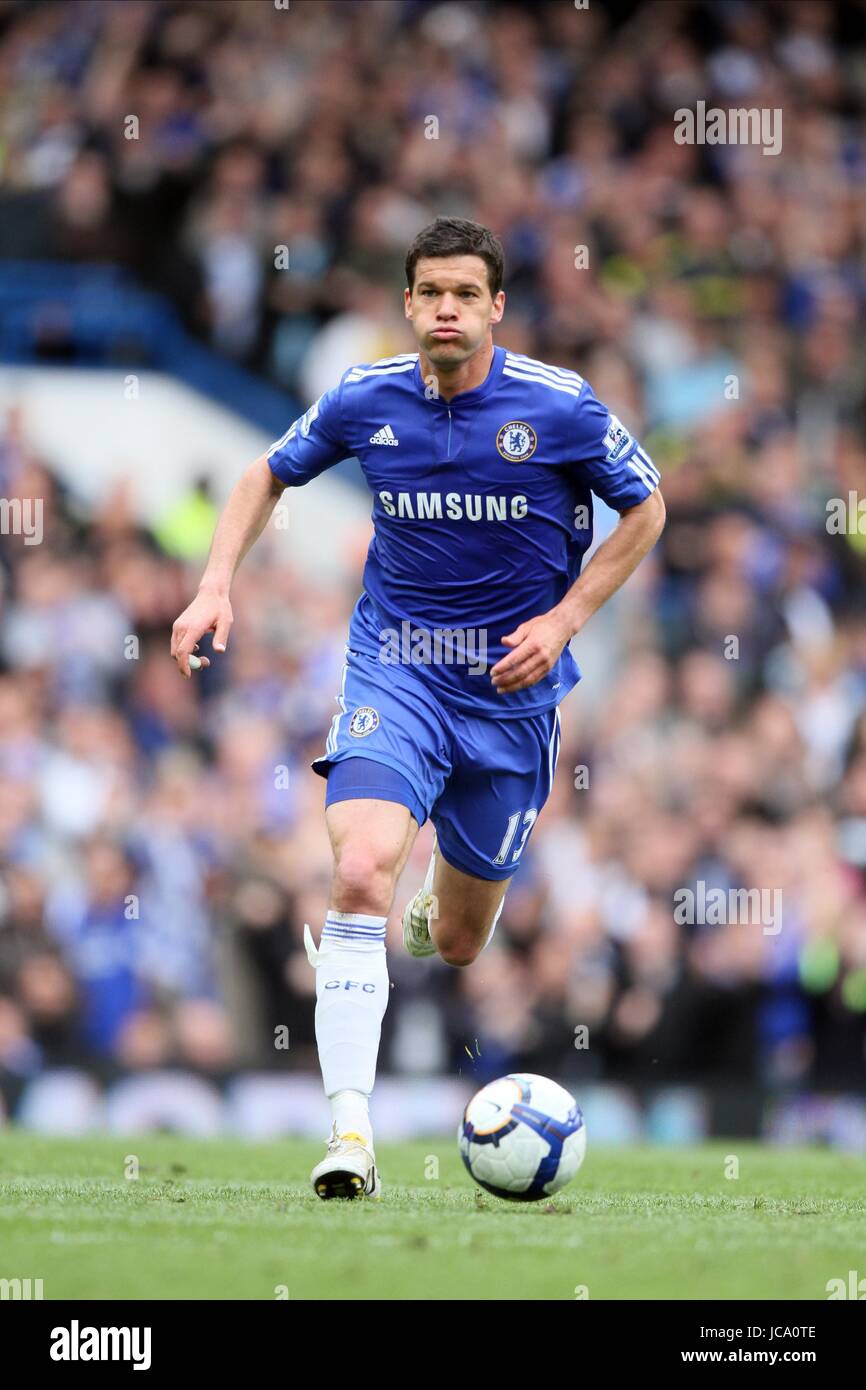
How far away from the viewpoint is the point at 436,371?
7.33 m

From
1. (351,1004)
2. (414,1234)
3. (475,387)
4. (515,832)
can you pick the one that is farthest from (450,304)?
(414,1234)

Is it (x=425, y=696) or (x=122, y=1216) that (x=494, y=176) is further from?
(x=122, y=1216)

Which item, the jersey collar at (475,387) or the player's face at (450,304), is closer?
the player's face at (450,304)

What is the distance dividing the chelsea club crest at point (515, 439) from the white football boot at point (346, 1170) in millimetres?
2283

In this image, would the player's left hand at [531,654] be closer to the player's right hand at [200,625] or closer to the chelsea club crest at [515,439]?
the chelsea club crest at [515,439]

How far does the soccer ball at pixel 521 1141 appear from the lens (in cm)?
652

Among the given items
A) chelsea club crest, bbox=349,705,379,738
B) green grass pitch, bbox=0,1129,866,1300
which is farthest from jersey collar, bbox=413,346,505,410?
green grass pitch, bbox=0,1129,866,1300

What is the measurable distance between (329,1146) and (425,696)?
1.59m

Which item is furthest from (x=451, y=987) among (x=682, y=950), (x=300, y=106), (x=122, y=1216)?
(x=300, y=106)

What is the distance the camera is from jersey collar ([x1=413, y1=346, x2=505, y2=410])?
7359 millimetres

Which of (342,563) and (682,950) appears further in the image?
(342,563)

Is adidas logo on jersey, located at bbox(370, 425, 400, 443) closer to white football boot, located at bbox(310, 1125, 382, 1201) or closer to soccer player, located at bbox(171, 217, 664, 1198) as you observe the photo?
soccer player, located at bbox(171, 217, 664, 1198)

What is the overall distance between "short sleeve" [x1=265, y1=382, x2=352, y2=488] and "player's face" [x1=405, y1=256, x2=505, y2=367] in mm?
562

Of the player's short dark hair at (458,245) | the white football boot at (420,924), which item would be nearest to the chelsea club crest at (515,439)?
the player's short dark hair at (458,245)
